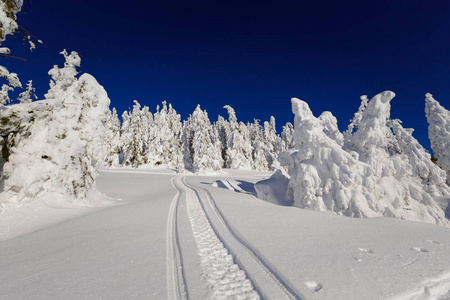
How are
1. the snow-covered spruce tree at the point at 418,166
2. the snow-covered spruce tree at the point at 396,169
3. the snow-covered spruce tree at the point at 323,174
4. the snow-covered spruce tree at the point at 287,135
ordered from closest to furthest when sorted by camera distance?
the snow-covered spruce tree at the point at 323,174 → the snow-covered spruce tree at the point at 396,169 → the snow-covered spruce tree at the point at 418,166 → the snow-covered spruce tree at the point at 287,135

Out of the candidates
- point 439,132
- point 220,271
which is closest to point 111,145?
point 220,271

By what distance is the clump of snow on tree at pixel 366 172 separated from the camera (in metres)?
9.78

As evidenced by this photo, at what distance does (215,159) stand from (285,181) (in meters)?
29.7

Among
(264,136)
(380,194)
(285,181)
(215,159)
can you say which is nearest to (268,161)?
(264,136)

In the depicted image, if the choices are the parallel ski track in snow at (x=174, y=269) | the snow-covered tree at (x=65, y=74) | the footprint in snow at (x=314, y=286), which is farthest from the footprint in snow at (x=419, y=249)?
the snow-covered tree at (x=65, y=74)

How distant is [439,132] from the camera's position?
18.1m

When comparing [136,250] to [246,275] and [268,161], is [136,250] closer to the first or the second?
[246,275]

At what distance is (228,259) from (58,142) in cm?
1147

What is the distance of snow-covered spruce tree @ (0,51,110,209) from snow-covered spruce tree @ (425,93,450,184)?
28347 millimetres

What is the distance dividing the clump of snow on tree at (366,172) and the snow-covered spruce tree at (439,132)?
7.27m

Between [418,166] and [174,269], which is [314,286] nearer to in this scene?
[174,269]

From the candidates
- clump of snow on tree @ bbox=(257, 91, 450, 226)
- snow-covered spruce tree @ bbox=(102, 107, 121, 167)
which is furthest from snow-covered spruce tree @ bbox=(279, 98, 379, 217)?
snow-covered spruce tree @ bbox=(102, 107, 121, 167)

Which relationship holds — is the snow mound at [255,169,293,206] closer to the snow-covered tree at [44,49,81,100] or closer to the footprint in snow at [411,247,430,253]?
the footprint in snow at [411,247,430,253]

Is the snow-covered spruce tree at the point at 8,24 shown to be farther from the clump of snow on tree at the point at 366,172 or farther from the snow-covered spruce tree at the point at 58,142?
the clump of snow on tree at the point at 366,172
